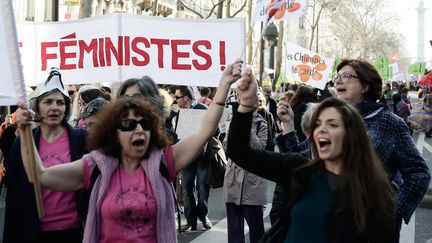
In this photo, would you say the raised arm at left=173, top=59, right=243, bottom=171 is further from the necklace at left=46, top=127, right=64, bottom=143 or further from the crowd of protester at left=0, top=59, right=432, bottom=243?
the necklace at left=46, top=127, right=64, bottom=143

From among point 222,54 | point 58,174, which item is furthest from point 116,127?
point 222,54

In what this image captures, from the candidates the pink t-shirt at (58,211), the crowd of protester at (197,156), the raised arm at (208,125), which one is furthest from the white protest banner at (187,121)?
the raised arm at (208,125)

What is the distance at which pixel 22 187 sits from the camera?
173 inches

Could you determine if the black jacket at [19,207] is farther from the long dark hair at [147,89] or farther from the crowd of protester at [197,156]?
the long dark hair at [147,89]

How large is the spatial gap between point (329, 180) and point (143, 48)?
3641mm

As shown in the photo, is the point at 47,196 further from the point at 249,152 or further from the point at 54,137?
the point at 249,152

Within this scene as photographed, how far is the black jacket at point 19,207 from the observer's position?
427 cm

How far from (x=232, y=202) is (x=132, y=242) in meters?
3.34

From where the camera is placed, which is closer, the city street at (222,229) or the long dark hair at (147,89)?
the long dark hair at (147,89)

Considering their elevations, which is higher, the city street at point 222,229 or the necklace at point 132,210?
the necklace at point 132,210

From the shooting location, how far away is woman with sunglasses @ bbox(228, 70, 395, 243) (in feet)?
10.5

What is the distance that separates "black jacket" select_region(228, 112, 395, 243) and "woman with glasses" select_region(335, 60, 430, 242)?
2.64 ft

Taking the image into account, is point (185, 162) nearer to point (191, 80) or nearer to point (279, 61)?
point (191, 80)

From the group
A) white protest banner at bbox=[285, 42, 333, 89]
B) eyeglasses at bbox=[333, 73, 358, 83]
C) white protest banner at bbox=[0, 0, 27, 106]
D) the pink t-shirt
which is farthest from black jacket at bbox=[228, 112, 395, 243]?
white protest banner at bbox=[285, 42, 333, 89]
